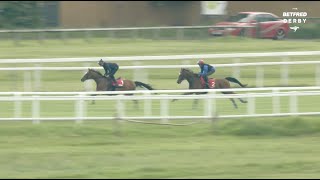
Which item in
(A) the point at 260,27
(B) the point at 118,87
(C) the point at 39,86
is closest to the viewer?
(B) the point at 118,87

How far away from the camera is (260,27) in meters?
18.2

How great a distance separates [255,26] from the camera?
18297 millimetres

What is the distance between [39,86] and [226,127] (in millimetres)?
5187

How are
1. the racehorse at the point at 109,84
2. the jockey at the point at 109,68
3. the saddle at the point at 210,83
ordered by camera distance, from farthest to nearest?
the jockey at the point at 109,68
the saddle at the point at 210,83
the racehorse at the point at 109,84

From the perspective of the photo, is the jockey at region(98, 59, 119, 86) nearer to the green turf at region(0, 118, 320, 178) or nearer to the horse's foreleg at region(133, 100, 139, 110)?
the horse's foreleg at region(133, 100, 139, 110)

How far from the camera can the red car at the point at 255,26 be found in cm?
1611

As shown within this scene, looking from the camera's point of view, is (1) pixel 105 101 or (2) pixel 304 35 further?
(2) pixel 304 35

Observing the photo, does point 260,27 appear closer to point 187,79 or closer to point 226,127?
point 187,79

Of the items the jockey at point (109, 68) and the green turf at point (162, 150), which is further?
the jockey at point (109, 68)

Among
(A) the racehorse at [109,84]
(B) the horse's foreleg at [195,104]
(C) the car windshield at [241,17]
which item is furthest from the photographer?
(C) the car windshield at [241,17]

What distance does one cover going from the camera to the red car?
16.1 metres

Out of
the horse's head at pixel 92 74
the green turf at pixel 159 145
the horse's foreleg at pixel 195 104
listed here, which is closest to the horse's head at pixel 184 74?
the horse's head at pixel 92 74

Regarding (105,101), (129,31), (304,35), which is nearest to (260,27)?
(304,35)

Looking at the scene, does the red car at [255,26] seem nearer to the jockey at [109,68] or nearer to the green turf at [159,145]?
the green turf at [159,145]
